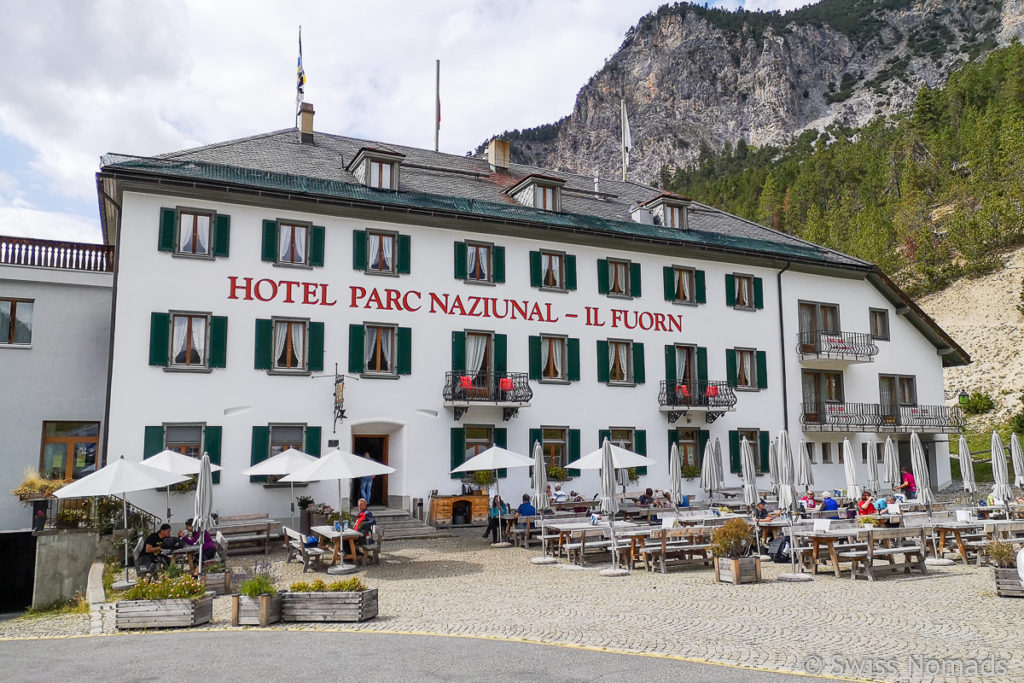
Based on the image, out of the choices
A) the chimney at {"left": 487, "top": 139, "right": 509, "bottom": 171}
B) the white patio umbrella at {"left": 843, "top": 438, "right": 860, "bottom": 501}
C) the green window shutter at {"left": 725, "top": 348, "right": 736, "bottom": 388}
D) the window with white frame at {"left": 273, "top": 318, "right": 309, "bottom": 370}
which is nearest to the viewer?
the white patio umbrella at {"left": 843, "top": 438, "right": 860, "bottom": 501}

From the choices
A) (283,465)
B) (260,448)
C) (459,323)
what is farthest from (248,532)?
(459,323)

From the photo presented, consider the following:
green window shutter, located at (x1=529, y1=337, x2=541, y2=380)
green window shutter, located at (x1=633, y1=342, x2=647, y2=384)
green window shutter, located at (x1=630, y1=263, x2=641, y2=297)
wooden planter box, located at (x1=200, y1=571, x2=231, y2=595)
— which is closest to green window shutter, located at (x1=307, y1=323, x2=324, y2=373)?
green window shutter, located at (x1=529, y1=337, x2=541, y2=380)

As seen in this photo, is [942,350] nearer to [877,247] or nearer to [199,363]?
[199,363]

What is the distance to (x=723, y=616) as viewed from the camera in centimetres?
1045

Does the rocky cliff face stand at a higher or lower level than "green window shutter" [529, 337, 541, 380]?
higher

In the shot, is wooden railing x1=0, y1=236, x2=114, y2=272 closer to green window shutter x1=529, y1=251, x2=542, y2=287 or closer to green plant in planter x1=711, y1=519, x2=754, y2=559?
green window shutter x1=529, y1=251, x2=542, y2=287

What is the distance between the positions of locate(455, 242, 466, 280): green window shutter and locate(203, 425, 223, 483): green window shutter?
8033mm

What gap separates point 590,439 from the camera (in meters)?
25.5

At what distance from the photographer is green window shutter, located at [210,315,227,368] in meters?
21.2

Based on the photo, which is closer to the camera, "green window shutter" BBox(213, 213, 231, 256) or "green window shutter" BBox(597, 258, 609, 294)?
"green window shutter" BBox(213, 213, 231, 256)

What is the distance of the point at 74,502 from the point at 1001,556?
56.8ft

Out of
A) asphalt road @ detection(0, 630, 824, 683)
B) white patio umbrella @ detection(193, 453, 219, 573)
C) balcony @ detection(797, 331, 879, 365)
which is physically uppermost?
balcony @ detection(797, 331, 879, 365)

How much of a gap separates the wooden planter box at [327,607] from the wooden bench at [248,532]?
23.8ft

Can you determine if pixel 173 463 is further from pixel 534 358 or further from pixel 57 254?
pixel 534 358
